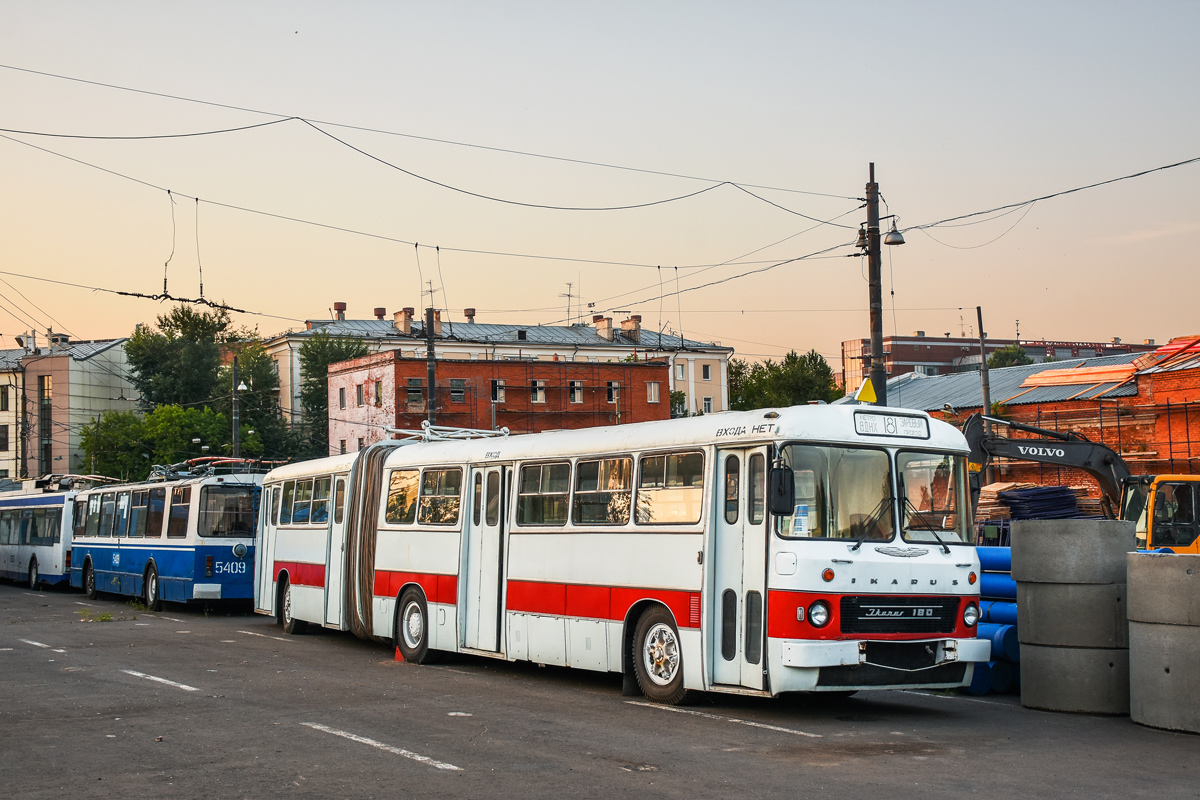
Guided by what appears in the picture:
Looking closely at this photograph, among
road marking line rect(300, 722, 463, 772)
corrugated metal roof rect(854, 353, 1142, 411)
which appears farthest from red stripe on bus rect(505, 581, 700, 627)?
corrugated metal roof rect(854, 353, 1142, 411)

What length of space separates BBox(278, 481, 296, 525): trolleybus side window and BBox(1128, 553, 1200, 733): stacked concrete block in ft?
47.6

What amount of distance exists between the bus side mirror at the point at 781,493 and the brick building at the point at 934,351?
125133mm

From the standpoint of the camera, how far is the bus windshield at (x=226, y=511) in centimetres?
2612

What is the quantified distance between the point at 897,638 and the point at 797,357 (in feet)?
245

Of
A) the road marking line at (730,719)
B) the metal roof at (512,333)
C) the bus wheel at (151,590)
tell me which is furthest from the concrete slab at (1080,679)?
the metal roof at (512,333)

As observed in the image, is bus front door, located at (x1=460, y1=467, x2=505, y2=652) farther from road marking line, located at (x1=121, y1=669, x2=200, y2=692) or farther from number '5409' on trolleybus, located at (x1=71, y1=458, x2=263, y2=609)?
number '5409' on trolleybus, located at (x1=71, y1=458, x2=263, y2=609)

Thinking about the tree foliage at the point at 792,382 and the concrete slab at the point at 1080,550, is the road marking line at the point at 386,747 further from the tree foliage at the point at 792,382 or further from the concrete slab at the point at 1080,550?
the tree foliage at the point at 792,382

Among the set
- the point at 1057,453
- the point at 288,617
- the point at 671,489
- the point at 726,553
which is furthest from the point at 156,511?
the point at 726,553

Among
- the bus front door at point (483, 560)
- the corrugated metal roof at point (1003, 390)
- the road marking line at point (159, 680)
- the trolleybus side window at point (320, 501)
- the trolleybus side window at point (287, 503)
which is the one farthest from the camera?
the corrugated metal roof at point (1003, 390)

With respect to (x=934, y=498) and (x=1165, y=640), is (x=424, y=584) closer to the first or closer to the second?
(x=934, y=498)

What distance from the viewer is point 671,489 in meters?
12.8

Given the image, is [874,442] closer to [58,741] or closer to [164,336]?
[58,741]

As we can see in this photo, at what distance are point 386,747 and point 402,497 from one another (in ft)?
27.4

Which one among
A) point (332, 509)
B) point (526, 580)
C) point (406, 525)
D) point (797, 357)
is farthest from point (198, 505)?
point (797, 357)
